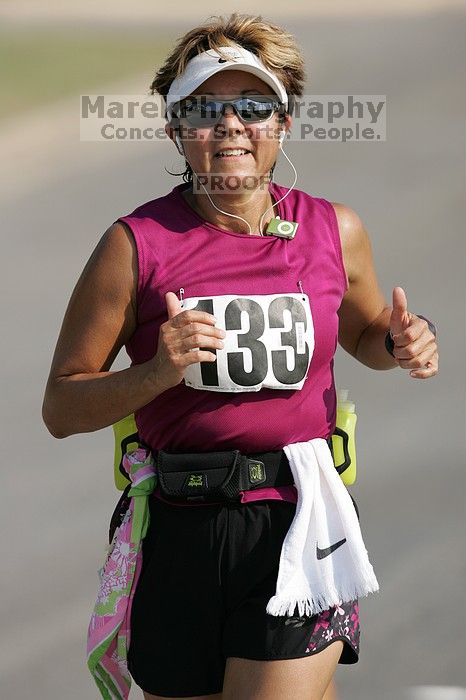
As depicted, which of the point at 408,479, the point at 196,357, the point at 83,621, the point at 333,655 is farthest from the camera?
the point at 408,479

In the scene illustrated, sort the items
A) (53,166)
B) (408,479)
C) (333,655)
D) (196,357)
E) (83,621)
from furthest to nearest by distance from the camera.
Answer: (53,166) < (408,479) < (83,621) < (333,655) < (196,357)

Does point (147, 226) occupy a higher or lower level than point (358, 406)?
higher

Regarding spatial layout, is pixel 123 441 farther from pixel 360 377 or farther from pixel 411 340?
pixel 360 377

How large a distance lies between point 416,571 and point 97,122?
1.87 m

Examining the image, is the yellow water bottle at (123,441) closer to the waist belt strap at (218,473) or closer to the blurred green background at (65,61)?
the waist belt strap at (218,473)

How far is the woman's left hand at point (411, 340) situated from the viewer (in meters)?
2.37

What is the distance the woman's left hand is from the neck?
29cm

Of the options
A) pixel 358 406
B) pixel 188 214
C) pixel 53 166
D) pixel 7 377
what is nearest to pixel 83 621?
pixel 7 377

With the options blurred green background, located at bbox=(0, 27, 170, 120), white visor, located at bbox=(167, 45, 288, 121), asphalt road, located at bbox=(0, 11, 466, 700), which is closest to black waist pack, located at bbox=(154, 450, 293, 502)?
white visor, located at bbox=(167, 45, 288, 121)

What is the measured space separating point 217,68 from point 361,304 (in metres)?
0.55

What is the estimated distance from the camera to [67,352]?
7.80 ft

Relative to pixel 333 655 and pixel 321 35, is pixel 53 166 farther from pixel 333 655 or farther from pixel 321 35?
pixel 333 655

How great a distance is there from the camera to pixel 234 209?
2.46 metres

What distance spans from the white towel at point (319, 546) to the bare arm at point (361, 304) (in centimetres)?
30
